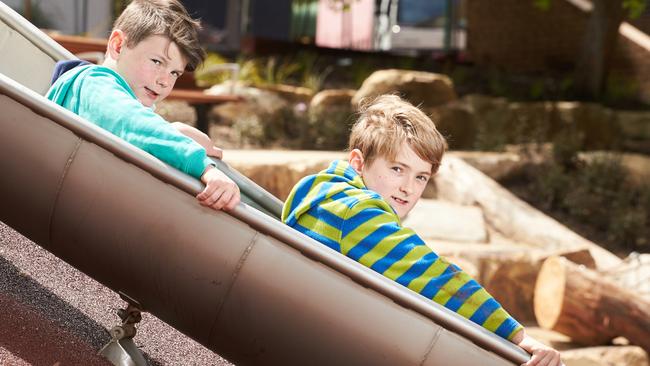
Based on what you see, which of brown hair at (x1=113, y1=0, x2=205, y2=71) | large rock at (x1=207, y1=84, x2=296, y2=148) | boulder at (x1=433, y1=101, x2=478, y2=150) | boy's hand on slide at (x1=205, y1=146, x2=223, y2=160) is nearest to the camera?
brown hair at (x1=113, y1=0, x2=205, y2=71)

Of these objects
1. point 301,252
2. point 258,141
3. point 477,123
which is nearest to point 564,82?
point 477,123

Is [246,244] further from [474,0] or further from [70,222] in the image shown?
[474,0]

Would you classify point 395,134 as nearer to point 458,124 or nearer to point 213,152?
point 213,152

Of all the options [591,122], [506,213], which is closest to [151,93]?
[506,213]

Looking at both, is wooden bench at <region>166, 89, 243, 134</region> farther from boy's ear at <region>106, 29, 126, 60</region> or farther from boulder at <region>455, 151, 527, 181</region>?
boy's ear at <region>106, 29, 126, 60</region>

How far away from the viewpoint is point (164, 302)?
97.8 inches

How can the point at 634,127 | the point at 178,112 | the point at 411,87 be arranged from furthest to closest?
1. the point at 634,127
2. the point at 411,87
3. the point at 178,112

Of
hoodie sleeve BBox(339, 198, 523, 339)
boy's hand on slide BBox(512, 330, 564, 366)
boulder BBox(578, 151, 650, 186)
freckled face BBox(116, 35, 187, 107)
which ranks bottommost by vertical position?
boulder BBox(578, 151, 650, 186)

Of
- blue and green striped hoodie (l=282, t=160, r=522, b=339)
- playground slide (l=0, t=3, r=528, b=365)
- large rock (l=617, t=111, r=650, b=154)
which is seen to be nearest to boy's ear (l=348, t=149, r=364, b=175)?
blue and green striped hoodie (l=282, t=160, r=522, b=339)

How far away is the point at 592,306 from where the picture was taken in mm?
5469

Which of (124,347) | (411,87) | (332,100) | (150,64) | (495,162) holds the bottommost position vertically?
(495,162)

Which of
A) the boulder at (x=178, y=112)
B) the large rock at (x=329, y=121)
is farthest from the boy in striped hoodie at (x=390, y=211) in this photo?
the boulder at (x=178, y=112)

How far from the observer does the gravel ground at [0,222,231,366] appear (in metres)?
2.73

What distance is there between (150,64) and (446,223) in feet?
14.2
